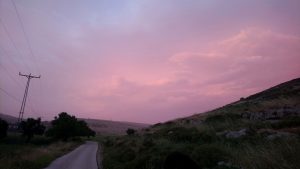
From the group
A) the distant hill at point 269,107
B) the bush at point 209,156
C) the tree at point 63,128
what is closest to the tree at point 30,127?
the tree at point 63,128

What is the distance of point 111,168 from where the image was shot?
2484 centimetres

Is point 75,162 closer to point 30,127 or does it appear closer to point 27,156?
point 27,156

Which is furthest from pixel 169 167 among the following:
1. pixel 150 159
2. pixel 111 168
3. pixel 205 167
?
pixel 111 168

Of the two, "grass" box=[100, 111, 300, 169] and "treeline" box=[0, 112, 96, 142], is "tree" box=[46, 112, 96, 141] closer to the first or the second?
"treeline" box=[0, 112, 96, 142]

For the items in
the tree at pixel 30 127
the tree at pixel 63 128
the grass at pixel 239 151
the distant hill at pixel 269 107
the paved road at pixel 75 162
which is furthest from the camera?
the tree at pixel 63 128

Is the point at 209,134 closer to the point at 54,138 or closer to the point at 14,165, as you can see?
the point at 14,165

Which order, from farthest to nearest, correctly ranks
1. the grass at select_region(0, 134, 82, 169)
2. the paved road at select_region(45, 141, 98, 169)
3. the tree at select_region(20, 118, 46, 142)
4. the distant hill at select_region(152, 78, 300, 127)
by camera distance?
the tree at select_region(20, 118, 46, 142)
the paved road at select_region(45, 141, 98, 169)
the distant hill at select_region(152, 78, 300, 127)
the grass at select_region(0, 134, 82, 169)

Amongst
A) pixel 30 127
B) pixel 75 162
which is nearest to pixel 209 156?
pixel 75 162

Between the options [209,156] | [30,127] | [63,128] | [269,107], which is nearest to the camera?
[209,156]

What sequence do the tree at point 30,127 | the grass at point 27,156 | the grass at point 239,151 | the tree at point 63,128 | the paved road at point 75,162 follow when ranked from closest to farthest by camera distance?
the grass at point 239,151 < the grass at point 27,156 < the paved road at point 75,162 < the tree at point 30,127 < the tree at point 63,128

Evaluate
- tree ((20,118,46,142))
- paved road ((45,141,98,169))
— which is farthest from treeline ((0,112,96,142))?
paved road ((45,141,98,169))

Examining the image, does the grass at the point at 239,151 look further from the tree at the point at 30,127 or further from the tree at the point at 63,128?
the tree at the point at 63,128

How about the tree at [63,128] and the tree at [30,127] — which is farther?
the tree at [63,128]

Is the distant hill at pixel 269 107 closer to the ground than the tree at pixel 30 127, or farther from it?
closer to the ground
